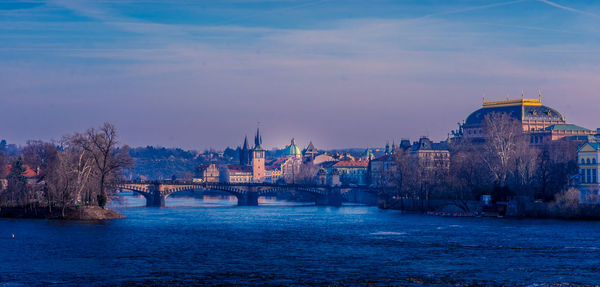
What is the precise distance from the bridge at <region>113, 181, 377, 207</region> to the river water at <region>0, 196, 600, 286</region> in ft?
120

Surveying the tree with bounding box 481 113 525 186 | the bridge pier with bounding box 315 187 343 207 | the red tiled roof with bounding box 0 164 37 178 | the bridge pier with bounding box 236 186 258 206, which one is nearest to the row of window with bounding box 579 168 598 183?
the tree with bounding box 481 113 525 186

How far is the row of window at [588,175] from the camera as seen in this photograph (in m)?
89.8

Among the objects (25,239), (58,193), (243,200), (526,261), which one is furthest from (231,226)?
(243,200)

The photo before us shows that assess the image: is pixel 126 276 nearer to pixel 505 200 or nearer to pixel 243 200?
pixel 505 200

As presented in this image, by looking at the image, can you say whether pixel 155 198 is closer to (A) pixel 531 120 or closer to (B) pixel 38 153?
(B) pixel 38 153

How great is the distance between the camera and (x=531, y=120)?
150m

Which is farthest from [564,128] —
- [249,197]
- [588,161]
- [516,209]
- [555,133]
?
[516,209]

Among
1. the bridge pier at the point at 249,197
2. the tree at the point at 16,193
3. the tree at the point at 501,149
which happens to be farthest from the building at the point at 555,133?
the tree at the point at 16,193

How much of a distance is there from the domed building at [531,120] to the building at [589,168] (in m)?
51.5

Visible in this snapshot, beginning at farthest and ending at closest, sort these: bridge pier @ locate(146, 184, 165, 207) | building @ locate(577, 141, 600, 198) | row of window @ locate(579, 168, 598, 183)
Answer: bridge pier @ locate(146, 184, 165, 207) → row of window @ locate(579, 168, 598, 183) → building @ locate(577, 141, 600, 198)

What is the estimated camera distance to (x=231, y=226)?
75.3 meters

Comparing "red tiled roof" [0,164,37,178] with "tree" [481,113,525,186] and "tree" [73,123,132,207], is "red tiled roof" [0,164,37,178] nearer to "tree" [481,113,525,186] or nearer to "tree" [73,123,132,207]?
"tree" [73,123,132,207]

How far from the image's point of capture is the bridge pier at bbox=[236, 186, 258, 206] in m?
126

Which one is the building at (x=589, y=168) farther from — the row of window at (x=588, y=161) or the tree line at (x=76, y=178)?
the tree line at (x=76, y=178)
